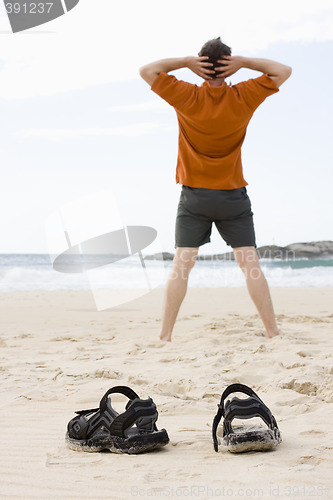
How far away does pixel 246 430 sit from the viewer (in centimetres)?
A: 204

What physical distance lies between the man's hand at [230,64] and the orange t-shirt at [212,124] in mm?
121

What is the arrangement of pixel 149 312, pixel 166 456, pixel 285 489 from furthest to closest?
1. pixel 149 312
2. pixel 166 456
3. pixel 285 489

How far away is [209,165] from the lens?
13.1 ft

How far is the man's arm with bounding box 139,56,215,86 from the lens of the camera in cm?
369

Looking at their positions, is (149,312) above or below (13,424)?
below

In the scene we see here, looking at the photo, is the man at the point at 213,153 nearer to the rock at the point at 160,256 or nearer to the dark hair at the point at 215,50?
the dark hair at the point at 215,50

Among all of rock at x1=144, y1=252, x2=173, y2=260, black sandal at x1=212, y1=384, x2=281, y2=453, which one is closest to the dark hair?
black sandal at x1=212, y1=384, x2=281, y2=453

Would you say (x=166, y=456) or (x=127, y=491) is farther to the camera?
(x=166, y=456)

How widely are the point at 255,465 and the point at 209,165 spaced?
8.53ft

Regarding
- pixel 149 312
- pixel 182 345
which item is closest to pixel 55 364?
pixel 182 345

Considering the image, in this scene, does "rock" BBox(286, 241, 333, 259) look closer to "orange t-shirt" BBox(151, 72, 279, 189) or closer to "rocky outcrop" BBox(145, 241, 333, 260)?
"rocky outcrop" BBox(145, 241, 333, 260)

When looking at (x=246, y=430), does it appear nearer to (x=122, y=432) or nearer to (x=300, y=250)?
(x=122, y=432)

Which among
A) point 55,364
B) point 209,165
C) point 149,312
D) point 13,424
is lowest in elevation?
point 149,312

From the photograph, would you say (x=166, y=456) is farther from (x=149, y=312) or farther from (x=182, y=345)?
(x=149, y=312)
